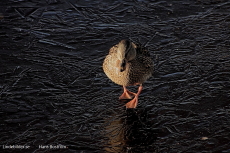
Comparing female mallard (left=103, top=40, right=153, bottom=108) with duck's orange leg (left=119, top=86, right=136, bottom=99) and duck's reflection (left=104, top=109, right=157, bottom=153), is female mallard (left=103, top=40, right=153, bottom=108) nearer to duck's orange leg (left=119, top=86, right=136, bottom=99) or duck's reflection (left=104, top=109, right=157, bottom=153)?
duck's orange leg (left=119, top=86, right=136, bottom=99)

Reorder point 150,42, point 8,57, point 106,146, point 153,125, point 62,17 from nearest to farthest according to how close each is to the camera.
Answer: point 106,146 → point 153,125 → point 8,57 → point 150,42 → point 62,17

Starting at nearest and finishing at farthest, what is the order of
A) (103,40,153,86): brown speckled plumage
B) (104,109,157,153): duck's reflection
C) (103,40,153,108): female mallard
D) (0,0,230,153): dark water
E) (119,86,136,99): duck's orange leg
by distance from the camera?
(104,109,157,153): duck's reflection < (0,0,230,153): dark water < (103,40,153,108): female mallard < (103,40,153,86): brown speckled plumage < (119,86,136,99): duck's orange leg

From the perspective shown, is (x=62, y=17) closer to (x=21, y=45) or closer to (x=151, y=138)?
(x=21, y=45)

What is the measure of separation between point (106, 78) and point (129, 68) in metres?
0.69

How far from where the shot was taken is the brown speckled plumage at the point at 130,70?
5.51 meters

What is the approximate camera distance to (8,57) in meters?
6.44

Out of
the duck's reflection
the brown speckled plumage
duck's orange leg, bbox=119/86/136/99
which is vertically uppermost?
the brown speckled plumage

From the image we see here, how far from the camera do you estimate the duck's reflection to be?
4699 mm

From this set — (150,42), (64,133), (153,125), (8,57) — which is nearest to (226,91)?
(153,125)

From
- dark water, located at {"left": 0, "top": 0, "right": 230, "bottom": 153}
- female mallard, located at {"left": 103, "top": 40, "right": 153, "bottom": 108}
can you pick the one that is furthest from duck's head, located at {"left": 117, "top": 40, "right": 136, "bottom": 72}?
dark water, located at {"left": 0, "top": 0, "right": 230, "bottom": 153}

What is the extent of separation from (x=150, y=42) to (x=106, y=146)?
2.81 meters

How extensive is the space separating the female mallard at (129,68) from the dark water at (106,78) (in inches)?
8.7

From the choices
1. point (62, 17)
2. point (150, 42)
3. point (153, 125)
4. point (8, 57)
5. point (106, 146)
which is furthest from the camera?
point (62, 17)

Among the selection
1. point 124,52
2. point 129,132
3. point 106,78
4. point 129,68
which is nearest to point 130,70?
point 129,68
